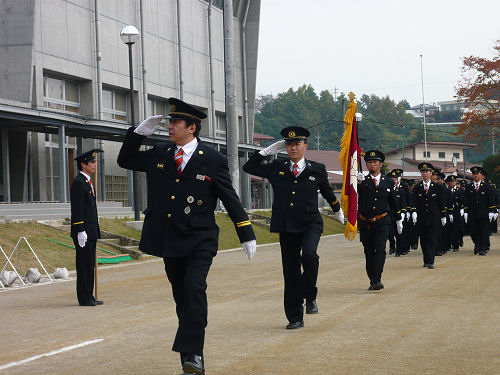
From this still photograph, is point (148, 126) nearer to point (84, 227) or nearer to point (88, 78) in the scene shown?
point (84, 227)

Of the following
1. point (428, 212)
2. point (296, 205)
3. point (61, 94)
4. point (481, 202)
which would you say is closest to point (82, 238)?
point (296, 205)

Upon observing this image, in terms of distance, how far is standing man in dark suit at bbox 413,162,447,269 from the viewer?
18.0m

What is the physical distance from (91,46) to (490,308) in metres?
31.8

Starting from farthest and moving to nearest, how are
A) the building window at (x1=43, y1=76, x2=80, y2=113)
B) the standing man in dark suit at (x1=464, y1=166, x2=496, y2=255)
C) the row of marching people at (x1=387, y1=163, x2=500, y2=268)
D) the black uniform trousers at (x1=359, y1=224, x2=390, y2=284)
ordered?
the building window at (x1=43, y1=76, x2=80, y2=113), the standing man in dark suit at (x1=464, y1=166, x2=496, y2=255), the row of marching people at (x1=387, y1=163, x2=500, y2=268), the black uniform trousers at (x1=359, y1=224, x2=390, y2=284)

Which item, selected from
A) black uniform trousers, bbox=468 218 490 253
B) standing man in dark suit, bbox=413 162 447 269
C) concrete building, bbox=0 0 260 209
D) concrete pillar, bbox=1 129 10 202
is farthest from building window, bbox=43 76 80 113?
standing man in dark suit, bbox=413 162 447 269

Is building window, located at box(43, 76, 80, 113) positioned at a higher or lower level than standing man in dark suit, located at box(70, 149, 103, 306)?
higher

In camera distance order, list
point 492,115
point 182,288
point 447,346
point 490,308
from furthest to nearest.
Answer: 1. point 492,115
2. point 490,308
3. point 447,346
4. point 182,288

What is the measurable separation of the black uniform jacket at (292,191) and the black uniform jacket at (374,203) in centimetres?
381

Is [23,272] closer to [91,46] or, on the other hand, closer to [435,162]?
[91,46]

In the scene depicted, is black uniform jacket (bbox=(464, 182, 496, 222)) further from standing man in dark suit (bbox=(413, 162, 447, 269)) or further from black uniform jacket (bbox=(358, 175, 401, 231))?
black uniform jacket (bbox=(358, 175, 401, 231))

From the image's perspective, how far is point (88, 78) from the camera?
39500 mm

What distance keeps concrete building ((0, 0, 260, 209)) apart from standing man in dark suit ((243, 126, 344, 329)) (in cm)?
2047

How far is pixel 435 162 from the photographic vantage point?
97.5m

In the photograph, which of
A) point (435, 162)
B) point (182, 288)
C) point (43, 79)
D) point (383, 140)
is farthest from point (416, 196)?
point (383, 140)
